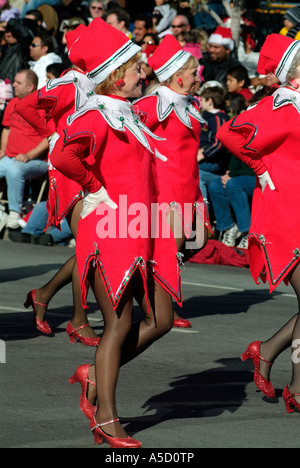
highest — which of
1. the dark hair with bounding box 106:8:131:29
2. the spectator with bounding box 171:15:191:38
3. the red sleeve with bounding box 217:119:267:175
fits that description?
the red sleeve with bounding box 217:119:267:175

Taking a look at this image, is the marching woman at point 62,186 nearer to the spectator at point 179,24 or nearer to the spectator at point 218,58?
the spectator at point 218,58

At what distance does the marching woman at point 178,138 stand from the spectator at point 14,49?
8193 mm

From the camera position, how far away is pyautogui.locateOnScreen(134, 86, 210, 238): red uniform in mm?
7863

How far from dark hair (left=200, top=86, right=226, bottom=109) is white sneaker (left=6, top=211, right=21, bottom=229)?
3.06 metres

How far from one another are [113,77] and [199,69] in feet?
34.9

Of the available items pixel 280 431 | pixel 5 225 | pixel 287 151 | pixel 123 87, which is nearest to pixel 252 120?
pixel 287 151

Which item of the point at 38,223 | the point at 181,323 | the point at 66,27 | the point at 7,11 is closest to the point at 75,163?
the point at 181,323

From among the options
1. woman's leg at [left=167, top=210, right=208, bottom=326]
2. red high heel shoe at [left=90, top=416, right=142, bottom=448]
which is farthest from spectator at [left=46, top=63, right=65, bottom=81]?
red high heel shoe at [left=90, top=416, right=142, bottom=448]

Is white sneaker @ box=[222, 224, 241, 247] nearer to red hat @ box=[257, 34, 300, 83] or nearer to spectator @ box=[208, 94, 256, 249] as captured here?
spectator @ box=[208, 94, 256, 249]

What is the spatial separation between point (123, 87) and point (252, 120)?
3.09ft

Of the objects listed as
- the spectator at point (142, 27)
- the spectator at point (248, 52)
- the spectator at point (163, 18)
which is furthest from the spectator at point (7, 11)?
the spectator at point (248, 52)

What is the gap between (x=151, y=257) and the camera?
193 inches

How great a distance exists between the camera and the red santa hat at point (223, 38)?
608 inches

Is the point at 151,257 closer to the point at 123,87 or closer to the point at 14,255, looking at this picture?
the point at 123,87
